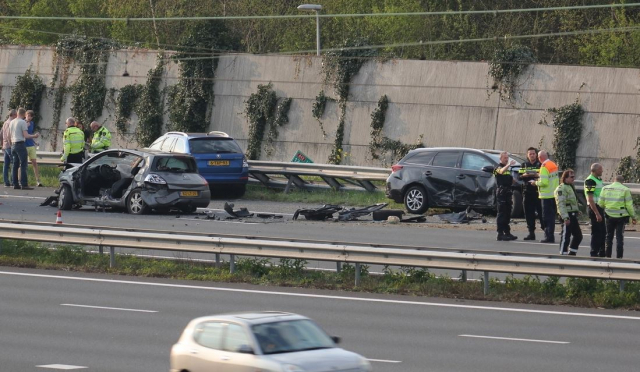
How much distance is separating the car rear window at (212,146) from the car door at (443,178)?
603 cm

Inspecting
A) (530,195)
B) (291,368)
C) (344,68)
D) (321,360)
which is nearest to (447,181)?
(530,195)

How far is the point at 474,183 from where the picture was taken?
25234 mm

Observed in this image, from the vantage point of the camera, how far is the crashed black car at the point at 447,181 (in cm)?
2523

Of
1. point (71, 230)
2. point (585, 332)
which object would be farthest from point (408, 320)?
point (71, 230)

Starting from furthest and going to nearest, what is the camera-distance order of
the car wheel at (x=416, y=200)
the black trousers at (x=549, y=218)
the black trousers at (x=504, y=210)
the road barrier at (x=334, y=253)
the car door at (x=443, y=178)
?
the car wheel at (x=416, y=200) → the car door at (x=443, y=178) → the black trousers at (x=504, y=210) → the black trousers at (x=549, y=218) → the road barrier at (x=334, y=253)

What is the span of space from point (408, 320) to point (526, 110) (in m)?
20.9

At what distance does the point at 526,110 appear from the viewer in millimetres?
34531

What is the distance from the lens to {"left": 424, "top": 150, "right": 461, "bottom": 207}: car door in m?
25.6

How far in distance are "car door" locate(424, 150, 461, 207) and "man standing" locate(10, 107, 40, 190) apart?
37.0ft

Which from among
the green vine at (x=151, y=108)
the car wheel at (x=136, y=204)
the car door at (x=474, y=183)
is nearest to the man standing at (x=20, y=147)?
the car wheel at (x=136, y=204)

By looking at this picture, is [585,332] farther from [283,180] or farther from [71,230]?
[283,180]

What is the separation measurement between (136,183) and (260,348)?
16.7 m

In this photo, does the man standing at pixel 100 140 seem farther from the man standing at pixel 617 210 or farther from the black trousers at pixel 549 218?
the man standing at pixel 617 210

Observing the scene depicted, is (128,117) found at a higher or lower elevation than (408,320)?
higher
